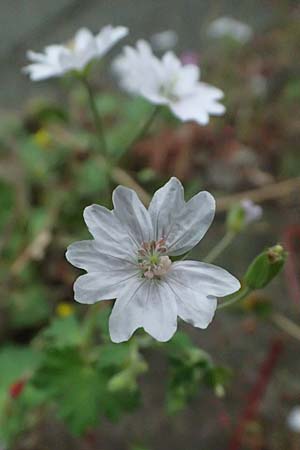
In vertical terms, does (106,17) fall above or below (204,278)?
above

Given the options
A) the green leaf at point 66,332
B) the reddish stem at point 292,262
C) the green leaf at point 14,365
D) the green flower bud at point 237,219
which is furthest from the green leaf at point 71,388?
the reddish stem at point 292,262

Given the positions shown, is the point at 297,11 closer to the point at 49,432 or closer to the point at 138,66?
the point at 138,66

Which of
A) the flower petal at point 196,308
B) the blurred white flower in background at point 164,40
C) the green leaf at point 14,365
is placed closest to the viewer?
the flower petal at point 196,308

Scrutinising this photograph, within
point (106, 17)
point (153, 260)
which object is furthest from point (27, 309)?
point (106, 17)

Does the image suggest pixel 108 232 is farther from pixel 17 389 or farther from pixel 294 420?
pixel 294 420

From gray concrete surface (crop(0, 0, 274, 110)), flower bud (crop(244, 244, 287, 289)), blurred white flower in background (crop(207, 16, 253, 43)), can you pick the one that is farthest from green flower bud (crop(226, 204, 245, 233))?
gray concrete surface (crop(0, 0, 274, 110))

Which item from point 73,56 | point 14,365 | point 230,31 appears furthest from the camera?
point 230,31

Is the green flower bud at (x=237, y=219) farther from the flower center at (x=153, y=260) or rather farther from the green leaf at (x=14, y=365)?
the green leaf at (x=14, y=365)

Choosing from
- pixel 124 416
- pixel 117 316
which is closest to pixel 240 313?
pixel 124 416
